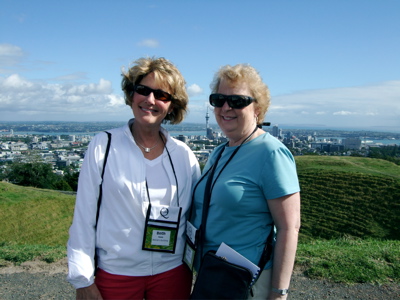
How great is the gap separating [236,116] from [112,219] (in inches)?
48.5

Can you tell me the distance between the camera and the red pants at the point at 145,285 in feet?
8.55

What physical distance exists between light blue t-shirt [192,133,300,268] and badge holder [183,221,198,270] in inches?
6.2

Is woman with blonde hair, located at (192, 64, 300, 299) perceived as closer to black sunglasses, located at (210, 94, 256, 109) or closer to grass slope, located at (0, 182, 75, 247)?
black sunglasses, located at (210, 94, 256, 109)

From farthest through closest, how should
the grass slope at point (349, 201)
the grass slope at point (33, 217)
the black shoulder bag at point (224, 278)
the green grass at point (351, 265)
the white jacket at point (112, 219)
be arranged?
1. the grass slope at point (33, 217)
2. the grass slope at point (349, 201)
3. the green grass at point (351, 265)
4. the white jacket at point (112, 219)
5. the black shoulder bag at point (224, 278)

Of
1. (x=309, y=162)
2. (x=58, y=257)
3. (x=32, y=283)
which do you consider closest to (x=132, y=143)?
(x=32, y=283)

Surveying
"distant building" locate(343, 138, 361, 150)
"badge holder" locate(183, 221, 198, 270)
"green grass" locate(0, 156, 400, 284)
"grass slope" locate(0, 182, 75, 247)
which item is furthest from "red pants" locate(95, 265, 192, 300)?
"distant building" locate(343, 138, 361, 150)

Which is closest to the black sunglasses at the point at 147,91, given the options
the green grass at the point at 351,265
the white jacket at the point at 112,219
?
the white jacket at the point at 112,219

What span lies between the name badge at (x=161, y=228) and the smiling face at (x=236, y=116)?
2.44 ft

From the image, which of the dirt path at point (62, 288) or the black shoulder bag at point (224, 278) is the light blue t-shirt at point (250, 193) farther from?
the dirt path at point (62, 288)

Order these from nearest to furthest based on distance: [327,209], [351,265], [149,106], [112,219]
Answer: [112,219] < [149,106] < [351,265] < [327,209]

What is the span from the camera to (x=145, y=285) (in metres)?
2.67

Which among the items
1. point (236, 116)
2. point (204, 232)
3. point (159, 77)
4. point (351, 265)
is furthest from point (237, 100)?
point (351, 265)

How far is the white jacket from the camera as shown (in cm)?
254

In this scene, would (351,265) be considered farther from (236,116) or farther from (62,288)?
(62,288)
